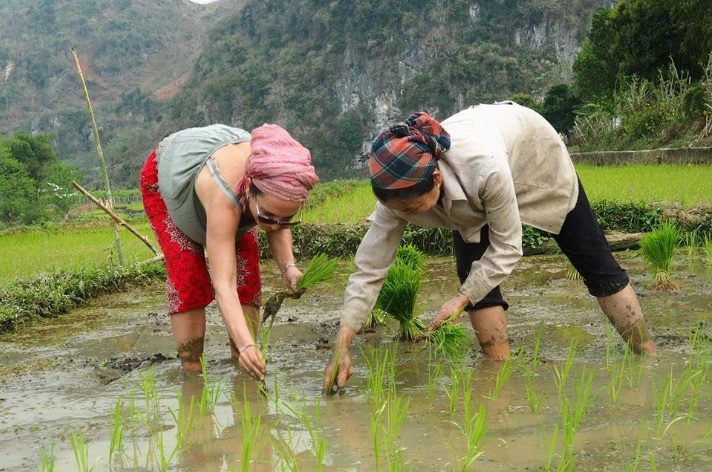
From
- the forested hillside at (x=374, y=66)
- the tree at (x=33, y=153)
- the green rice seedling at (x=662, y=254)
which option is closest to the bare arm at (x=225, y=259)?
the green rice seedling at (x=662, y=254)

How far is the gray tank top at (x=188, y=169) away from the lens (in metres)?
2.94

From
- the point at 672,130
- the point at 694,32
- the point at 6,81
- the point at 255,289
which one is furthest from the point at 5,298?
the point at 6,81

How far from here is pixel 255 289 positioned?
3.40 meters

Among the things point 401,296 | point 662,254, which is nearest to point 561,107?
point 662,254

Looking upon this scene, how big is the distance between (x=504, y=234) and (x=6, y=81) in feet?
344

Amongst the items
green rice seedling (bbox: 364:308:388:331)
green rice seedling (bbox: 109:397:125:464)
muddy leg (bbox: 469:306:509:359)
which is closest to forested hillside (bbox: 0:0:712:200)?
green rice seedling (bbox: 364:308:388:331)

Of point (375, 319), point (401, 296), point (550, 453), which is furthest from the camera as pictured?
point (375, 319)

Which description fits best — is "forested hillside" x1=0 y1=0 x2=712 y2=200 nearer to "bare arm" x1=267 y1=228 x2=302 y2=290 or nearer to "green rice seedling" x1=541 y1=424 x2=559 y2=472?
"bare arm" x1=267 y1=228 x2=302 y2=290

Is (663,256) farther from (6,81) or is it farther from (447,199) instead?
(6,81)

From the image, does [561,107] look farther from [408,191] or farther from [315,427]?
[315,427]

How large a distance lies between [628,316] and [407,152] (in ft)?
4.26

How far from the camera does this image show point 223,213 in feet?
8.79

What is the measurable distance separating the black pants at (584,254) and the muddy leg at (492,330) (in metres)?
0.03

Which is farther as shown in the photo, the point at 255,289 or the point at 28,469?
the point at 255,289
